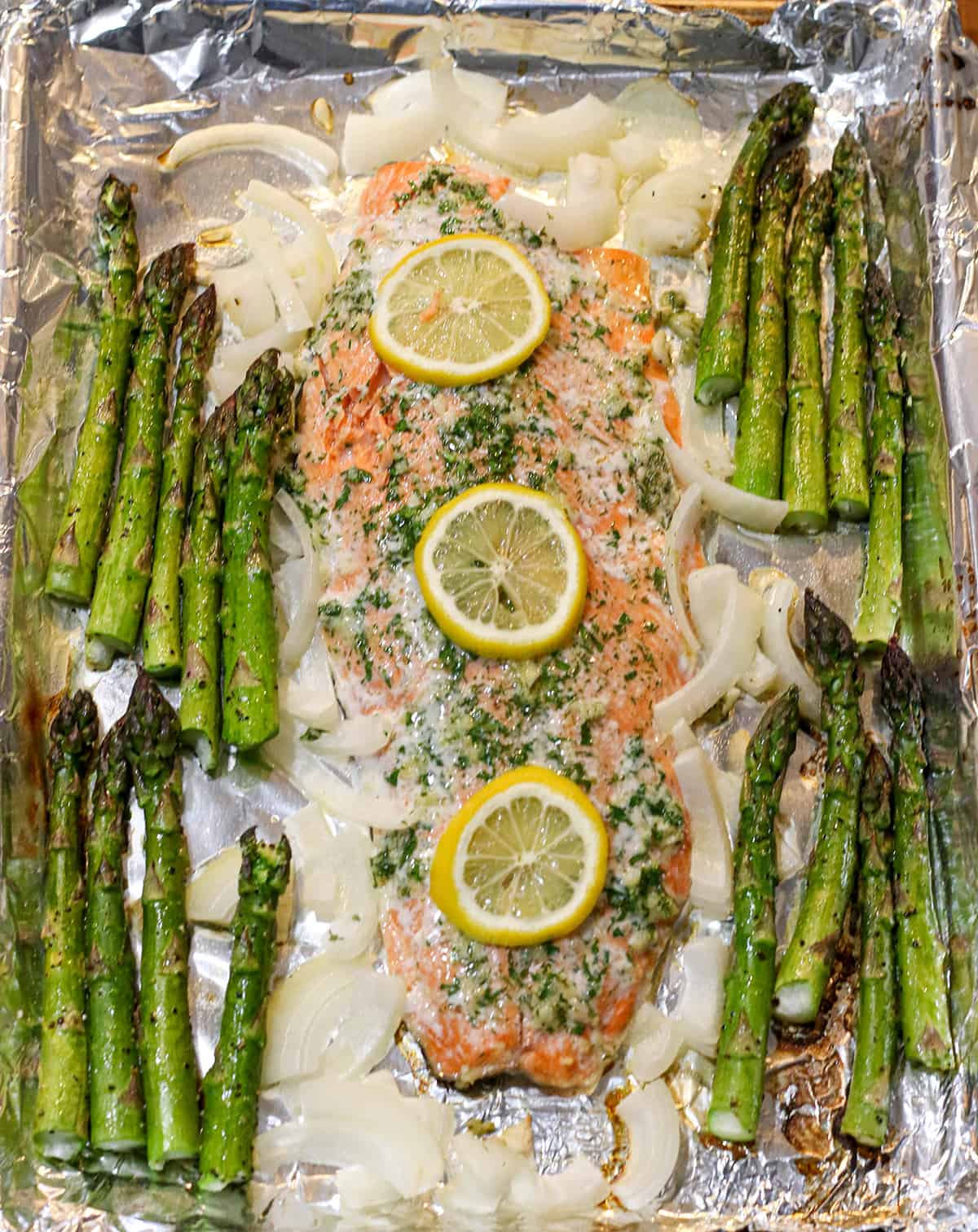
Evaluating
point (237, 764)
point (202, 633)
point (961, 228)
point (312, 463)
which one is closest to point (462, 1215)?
point (237, 764)

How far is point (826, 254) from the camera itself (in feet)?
15.8

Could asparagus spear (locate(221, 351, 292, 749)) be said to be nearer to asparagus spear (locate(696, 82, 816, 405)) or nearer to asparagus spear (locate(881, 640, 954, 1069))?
asparagus spear (locate(696, 82, 816, 405))

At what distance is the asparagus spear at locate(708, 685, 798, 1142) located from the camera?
348 centimetres

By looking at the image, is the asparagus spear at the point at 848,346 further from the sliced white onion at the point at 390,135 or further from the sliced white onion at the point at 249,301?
the sliced white onion at the point at 249,301

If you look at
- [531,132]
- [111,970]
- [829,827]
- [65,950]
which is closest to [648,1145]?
[829,827]

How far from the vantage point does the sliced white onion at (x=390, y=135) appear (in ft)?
15.9

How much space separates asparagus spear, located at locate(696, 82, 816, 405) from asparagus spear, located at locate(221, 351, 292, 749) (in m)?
1.59

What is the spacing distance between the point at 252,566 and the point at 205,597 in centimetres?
19

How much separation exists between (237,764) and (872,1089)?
2.22m

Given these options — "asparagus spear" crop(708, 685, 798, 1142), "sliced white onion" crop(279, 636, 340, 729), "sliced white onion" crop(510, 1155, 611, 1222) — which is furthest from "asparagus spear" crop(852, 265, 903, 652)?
"sliced white onion" crop(510, 1155, 611, 1222)

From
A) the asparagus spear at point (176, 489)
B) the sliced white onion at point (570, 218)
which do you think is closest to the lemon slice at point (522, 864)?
the asparagus spear at point (176, 489)

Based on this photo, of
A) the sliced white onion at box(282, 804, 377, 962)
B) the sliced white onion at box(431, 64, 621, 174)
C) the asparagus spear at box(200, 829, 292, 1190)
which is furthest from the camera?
the sliced white onion at box(431, 64, 621, 174)

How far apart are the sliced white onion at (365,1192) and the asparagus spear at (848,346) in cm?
272

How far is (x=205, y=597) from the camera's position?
4.00 metres
